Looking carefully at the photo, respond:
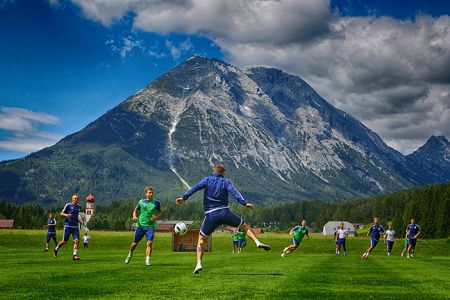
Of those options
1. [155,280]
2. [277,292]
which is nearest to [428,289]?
[277,292]

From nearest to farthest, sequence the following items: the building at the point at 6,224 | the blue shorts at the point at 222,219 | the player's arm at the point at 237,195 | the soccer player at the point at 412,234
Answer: the player's arm at the point at 237,195, the blue shorts at the point at 222,219, the soccer player at the point at 412,234, the building at the point at 6,224

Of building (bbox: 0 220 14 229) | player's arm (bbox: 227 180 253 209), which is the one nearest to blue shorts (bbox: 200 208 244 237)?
player's arm (bbox: 227 180 253 209)

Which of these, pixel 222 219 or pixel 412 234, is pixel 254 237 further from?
pixel 412 234

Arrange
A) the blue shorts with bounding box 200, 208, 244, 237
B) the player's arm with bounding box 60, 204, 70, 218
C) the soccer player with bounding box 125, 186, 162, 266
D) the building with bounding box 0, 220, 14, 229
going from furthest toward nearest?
1. the building with bounding box 0, 220, 14, 229
2. the player's arm with bounding box 60, 204, 70, 218
3. the soccer player with bounding box 125, 186, 162, 266
4. the blue shorts with bounding box 200, 208, 244, 237

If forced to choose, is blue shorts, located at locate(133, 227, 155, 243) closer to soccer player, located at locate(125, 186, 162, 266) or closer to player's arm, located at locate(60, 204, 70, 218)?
soccer player, located at locate(125, 186, 162, 266)

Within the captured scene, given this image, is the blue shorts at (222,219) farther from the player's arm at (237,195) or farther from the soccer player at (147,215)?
the soccer player at (147,215)

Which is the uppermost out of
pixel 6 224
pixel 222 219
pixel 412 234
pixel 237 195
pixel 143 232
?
pixel 237 195

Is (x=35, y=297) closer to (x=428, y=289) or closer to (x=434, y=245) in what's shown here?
(x=428, y=289)

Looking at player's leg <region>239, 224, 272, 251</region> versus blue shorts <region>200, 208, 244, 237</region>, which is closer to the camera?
player's leg <region>239, 224, 272, 251</region>

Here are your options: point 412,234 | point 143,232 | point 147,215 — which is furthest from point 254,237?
point 412,234

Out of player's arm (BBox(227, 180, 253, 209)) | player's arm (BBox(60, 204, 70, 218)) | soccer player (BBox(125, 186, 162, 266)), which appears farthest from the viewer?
player's arm (BBox(60, 204, 70, 218))

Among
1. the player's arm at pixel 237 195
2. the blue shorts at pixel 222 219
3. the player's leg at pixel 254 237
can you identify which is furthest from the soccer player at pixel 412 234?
the player's arm at pixel 237 195

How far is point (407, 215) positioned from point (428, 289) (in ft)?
411

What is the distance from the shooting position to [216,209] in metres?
15.0
